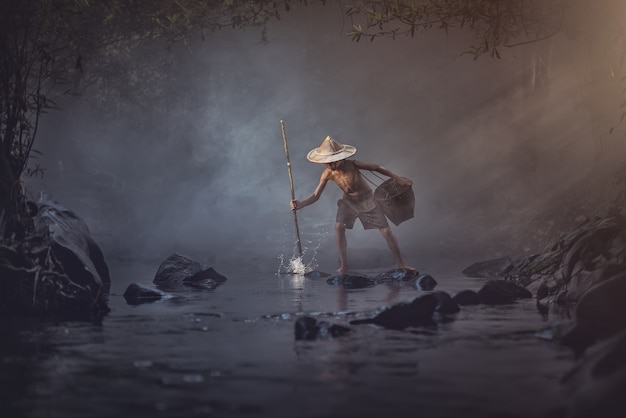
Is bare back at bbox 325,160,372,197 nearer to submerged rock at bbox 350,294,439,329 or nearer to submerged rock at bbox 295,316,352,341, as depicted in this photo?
submerged rock at bbox 350,294,439,329

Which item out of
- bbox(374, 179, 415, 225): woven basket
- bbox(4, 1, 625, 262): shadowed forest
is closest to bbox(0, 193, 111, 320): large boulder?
bbox(374, 179, 415, 225): woven basket

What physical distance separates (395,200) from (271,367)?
7.46 meters

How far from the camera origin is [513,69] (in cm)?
2109

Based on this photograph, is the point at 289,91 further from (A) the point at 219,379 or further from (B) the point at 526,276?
(A) the point at 219,379

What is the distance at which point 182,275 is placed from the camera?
1214 centimetres

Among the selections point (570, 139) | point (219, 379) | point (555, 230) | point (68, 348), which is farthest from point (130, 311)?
point (570, 139)

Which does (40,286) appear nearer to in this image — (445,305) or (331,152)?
(445,305)

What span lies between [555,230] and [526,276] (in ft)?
17.2

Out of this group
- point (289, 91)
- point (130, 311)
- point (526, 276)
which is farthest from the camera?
point (289, 91)

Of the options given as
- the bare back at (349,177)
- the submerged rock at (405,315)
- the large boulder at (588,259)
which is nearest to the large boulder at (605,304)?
the large boulder at (588,259)

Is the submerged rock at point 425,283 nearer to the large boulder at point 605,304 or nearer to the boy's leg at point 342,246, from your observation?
the boy's leg at point 342,246

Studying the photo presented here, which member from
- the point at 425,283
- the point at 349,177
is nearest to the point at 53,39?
the point at 349,177

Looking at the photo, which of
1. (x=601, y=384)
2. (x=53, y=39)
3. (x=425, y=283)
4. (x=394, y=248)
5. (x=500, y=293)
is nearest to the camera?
(x=601, y=384)

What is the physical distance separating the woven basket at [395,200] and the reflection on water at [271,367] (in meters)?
4.27
